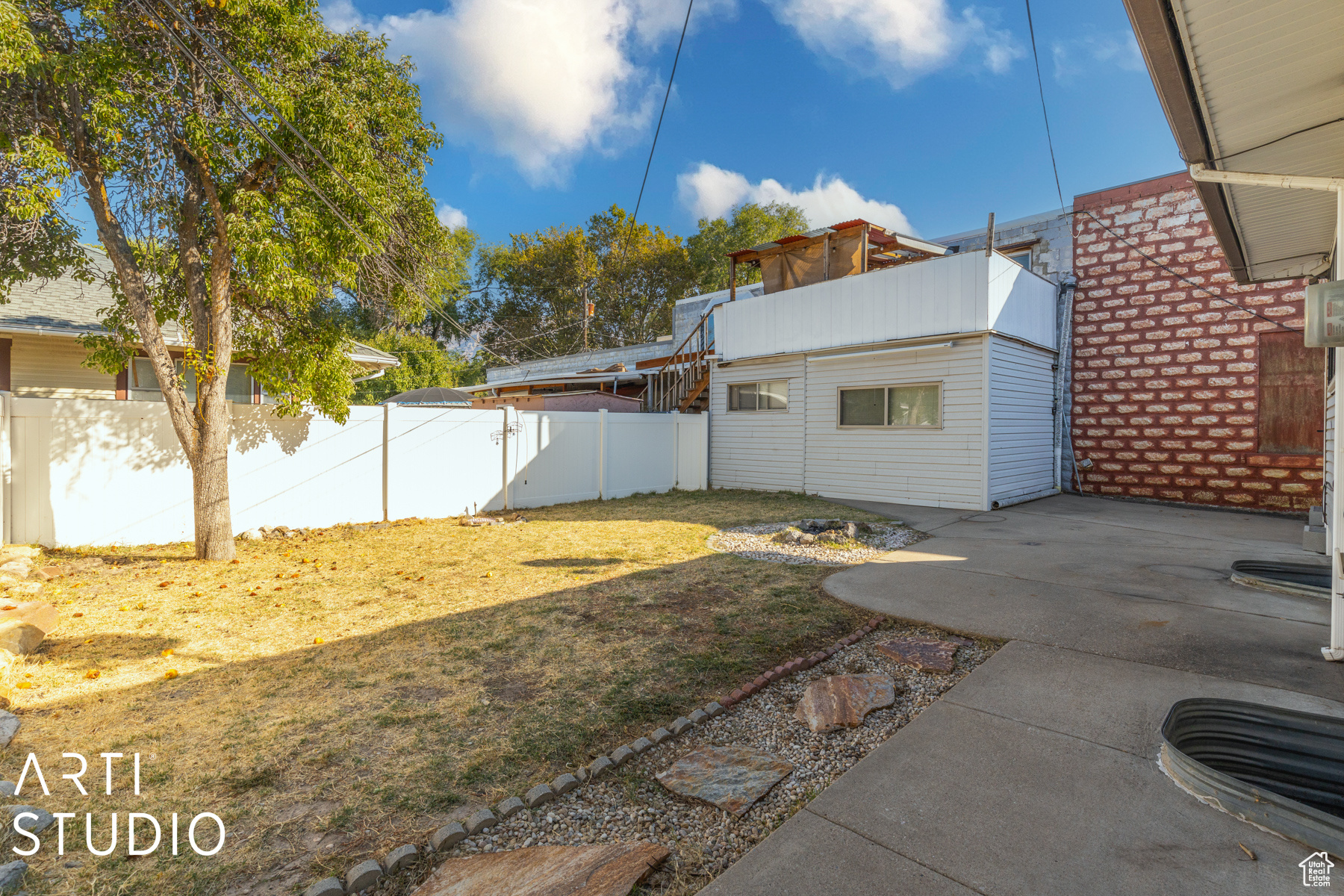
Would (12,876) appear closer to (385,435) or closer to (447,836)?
(447,836)

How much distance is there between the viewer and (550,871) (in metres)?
1.90

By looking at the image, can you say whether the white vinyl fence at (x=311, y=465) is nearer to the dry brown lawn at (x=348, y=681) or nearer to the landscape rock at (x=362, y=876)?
the dry brown lawn at (x=348, y=681)

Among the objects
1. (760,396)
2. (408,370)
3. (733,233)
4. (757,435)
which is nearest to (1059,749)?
(757,435)

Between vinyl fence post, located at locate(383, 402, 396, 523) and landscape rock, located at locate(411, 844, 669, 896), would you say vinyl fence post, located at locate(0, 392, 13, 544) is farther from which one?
landscape rock, located at locate(411, 844, 669, 896)

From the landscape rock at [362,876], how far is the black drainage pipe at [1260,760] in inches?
113

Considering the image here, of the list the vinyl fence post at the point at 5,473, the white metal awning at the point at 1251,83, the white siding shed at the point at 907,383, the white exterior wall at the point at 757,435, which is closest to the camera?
the white metal awning at the point at 1251,83

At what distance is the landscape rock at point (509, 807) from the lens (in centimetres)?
222

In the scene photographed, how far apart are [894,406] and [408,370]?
21.2m

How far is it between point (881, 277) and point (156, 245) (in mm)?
10114

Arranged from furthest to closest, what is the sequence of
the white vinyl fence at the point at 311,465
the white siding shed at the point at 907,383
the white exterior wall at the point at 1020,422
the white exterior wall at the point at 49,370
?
1. the white exterior wall at the point at 1020,422
2. the white siding shed at the point at 907,383
3. the white exterior wall at the point at 49,370
4. the white vinyl fence at the point at 311,465

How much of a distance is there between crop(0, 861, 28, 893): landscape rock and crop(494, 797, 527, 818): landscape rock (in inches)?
55.6

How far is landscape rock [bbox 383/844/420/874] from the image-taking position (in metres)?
1.94

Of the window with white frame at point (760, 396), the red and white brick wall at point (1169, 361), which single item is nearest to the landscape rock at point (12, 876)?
the window with white frame at point (760, 396)

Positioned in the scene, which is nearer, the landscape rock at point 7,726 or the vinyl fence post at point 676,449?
the landscape rock at point 7,726
